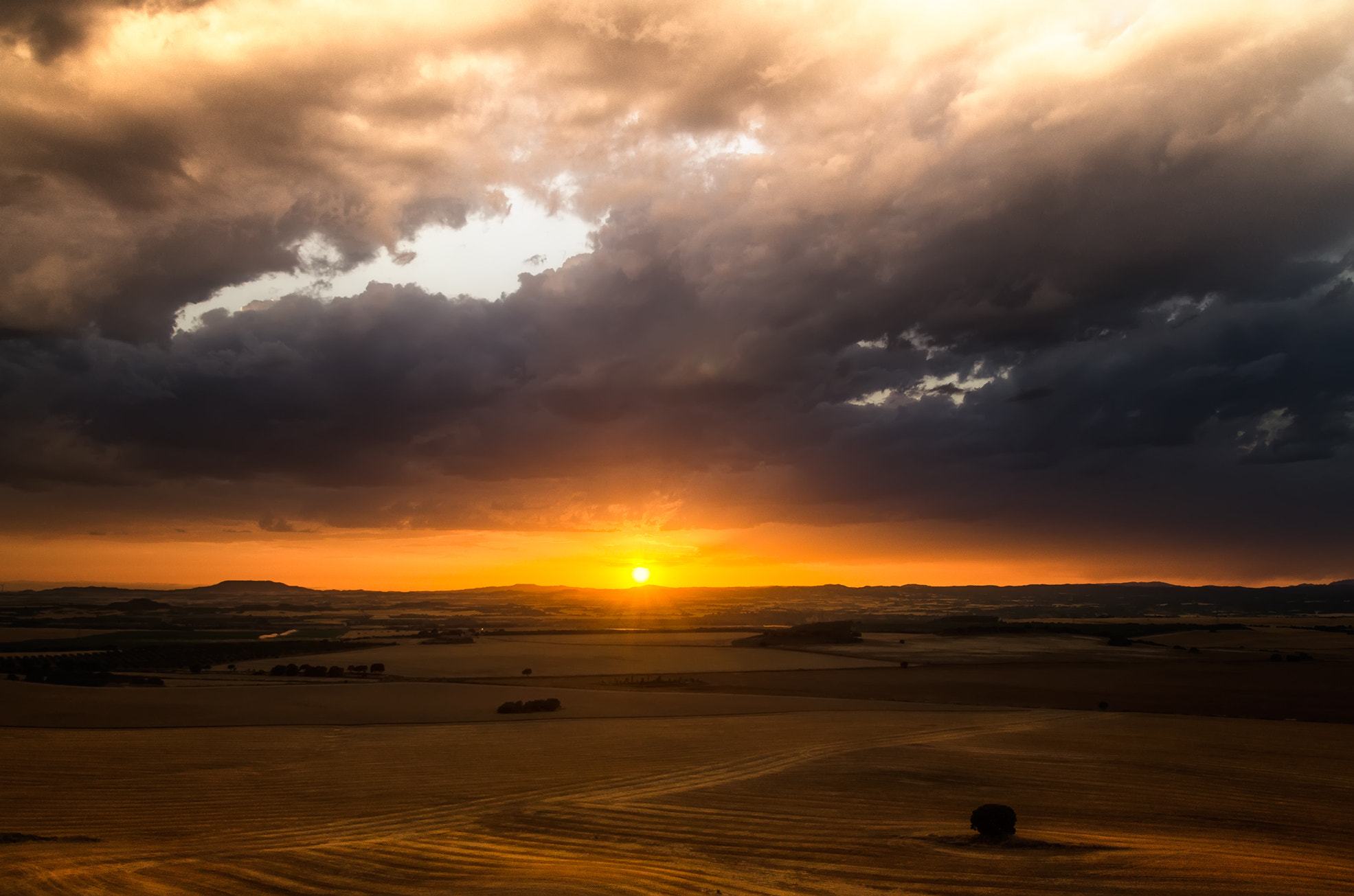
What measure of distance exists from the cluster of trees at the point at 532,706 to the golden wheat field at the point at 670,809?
567cm

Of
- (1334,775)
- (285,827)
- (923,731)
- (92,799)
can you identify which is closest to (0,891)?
(285,827)

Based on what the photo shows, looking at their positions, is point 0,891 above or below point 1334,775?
above

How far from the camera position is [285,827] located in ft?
47.3

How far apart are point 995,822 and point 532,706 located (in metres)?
25.8

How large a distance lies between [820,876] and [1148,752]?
1810cm

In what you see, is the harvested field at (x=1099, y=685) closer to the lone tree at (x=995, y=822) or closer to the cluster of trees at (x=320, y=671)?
the cluster of trees at (x=320, y=671)

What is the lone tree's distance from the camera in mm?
12969

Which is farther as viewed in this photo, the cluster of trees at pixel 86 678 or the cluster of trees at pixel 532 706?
the cluster of trees at pixel 86 678

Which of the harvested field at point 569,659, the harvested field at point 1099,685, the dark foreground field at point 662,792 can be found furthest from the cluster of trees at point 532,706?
the harvested field at point 569,659

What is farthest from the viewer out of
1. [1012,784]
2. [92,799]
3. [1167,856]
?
[1012,784]

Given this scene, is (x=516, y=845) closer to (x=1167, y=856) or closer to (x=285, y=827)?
(x=285, y=827)

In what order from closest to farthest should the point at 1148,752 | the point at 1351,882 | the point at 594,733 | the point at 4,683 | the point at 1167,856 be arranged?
1. the point at 1351,882
2. the point at 1167,856
3. the point at 1148,752
4. the point at 594,733
5. the point at 4,683

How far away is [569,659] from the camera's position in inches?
2704

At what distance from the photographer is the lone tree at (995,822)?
13.0 meters
